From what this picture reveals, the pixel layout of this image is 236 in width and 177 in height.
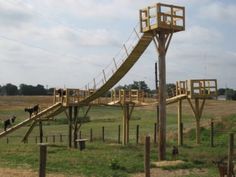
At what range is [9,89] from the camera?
18362 cm

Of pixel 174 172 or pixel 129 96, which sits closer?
pixel 174 172

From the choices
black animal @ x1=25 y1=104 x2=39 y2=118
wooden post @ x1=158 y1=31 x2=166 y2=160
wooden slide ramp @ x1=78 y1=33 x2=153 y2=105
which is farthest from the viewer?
black animal @ x1=25 y1=104 x2=39 y2=118

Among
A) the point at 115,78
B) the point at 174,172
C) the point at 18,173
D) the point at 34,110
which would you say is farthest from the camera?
the point at 34,110

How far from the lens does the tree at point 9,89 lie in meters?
180

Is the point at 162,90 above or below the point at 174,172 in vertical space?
above

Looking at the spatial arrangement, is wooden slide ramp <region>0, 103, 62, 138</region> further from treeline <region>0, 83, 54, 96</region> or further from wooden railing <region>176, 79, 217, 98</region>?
treeline <region>0, 83, 54, 96</region>

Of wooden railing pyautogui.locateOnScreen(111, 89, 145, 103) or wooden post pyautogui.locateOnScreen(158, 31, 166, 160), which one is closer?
wooden post pyautogui.locateOnScreen(158, 31, 166, 160)

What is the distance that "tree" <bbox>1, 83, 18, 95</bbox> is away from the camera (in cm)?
18025

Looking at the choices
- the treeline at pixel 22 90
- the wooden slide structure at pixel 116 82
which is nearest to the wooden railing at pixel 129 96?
the wooden slide structure at pixel 116 82

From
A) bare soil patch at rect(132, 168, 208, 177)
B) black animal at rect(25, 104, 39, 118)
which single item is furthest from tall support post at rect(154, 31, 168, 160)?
black animal at rect(25, 104, 39, 118)

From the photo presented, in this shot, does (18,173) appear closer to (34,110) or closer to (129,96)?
(34,110)

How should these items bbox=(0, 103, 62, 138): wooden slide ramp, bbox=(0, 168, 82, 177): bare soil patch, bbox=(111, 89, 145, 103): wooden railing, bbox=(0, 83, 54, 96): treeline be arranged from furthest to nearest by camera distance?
bbox=(0, 83, 54, 96): treeline
bbox=(111, 89, 145, 103): wooden railing
bbox=(0, 103, 62, 138): wooden slide ramp
bbox=(0, 168, 82, 177): bare soil patch

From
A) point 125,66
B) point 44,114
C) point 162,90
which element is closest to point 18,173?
point 162,90

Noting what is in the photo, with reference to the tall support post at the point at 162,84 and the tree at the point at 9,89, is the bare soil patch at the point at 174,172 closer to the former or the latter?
the tall support post at the point at 162,84
